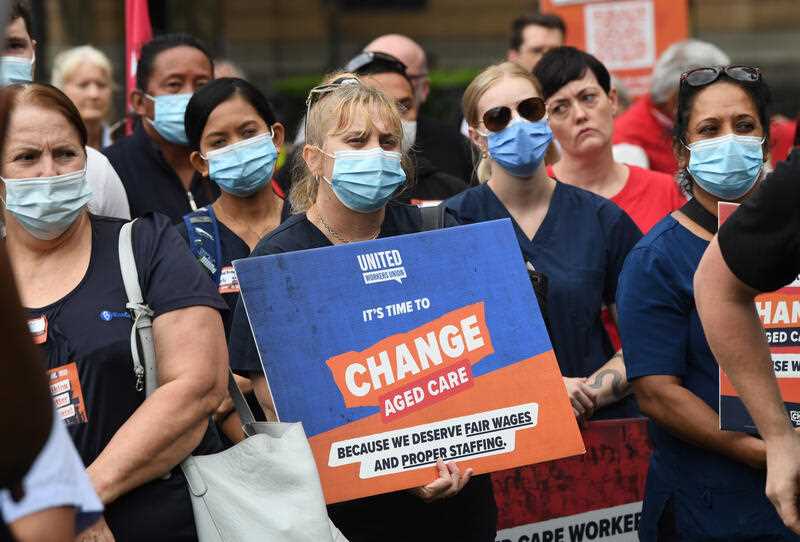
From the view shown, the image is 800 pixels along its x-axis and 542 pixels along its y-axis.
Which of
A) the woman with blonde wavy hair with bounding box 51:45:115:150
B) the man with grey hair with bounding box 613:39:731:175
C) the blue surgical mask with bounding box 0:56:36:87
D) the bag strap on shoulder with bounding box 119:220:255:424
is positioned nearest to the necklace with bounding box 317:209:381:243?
the bag strap on shoulder with bounding box 119:220:255:424

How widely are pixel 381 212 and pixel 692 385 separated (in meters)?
1.11

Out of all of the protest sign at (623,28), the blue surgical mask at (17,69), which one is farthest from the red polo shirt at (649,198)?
the protest sign at (623,28)

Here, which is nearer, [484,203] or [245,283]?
[245,283]

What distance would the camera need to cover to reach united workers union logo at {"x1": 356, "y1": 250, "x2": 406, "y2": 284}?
13.0 ft

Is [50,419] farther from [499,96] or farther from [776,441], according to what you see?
[499,96]

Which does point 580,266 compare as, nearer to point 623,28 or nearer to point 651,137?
point 651,137

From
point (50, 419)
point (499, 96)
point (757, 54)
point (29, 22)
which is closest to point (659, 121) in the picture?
point (499, 96)

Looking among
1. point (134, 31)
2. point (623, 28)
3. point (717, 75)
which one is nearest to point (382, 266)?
point (717, 75)

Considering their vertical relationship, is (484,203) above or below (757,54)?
above

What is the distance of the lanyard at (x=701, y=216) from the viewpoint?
4066 mm

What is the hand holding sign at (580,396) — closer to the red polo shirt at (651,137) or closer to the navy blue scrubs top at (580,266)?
the navy blue scrubs top at (580,266)

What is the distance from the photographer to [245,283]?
380cm

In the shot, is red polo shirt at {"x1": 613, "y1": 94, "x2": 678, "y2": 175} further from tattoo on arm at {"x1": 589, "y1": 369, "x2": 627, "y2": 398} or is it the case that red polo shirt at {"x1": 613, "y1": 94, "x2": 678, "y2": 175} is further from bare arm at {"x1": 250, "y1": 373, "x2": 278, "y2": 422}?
bare arm at {"x1": 250, "y1": 373, "x2": 278, "y2": 422}

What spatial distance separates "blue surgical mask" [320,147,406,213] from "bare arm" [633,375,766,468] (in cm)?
98
